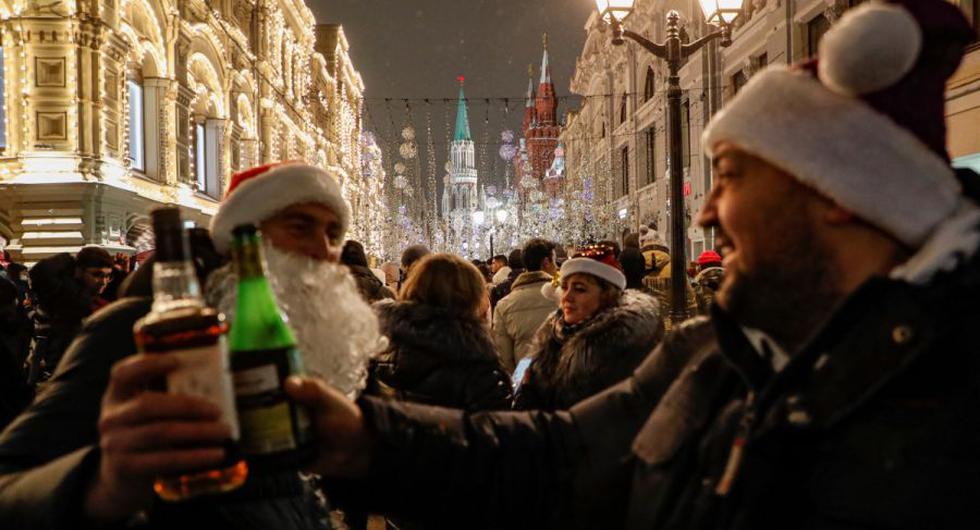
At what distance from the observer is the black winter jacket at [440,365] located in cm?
394

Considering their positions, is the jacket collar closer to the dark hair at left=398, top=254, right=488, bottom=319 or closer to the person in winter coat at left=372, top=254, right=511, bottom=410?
the person in winter coat at left=372, top=254, right=511, bottom=410

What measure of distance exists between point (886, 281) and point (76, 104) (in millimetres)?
16996

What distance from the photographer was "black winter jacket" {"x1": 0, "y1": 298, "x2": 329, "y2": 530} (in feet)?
4.47

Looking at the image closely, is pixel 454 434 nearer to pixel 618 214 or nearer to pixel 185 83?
pixel 185 83

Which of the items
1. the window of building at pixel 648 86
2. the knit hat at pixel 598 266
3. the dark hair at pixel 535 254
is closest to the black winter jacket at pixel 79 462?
the knit hat at pixel 598 266

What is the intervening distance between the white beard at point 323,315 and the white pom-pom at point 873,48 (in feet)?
4.35

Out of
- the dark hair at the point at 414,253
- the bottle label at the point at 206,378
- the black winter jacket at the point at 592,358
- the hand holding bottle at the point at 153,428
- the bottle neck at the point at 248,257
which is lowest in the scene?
the black winter jacket at the point at 592,358

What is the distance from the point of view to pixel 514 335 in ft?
20.8

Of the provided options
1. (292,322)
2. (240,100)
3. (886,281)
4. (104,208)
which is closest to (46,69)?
(104,208)

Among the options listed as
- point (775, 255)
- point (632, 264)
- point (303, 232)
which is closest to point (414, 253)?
point (632, 264)

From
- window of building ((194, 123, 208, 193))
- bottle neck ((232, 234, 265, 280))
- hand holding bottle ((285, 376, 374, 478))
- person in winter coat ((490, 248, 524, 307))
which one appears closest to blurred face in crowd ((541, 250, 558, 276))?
person in winter coat ((490, 248, 524, 307))

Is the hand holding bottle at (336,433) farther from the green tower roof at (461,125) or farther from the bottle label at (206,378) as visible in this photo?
the green tower roof at (461,125)

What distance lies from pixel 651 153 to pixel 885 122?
33326 mm

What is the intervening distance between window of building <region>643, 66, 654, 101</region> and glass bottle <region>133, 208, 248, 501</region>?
33506 millimetres
